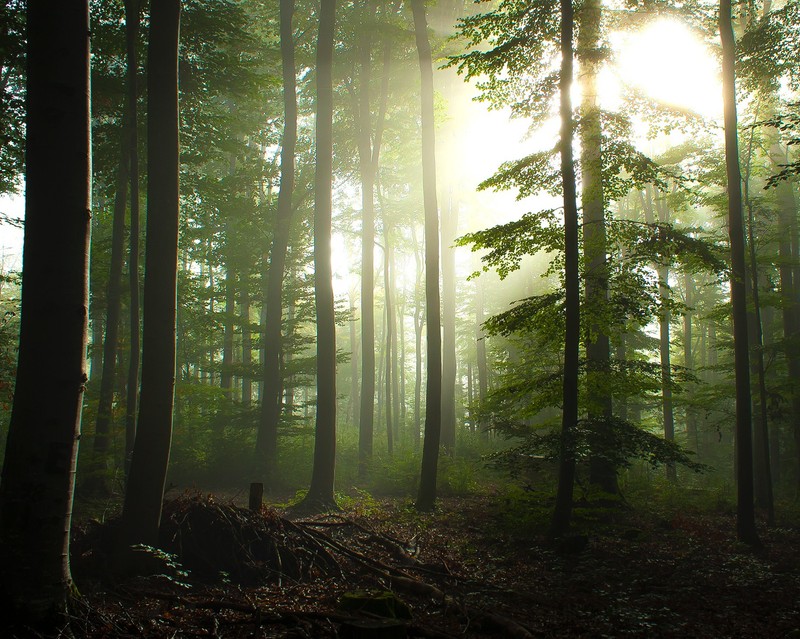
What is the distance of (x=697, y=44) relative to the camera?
39.9 feet

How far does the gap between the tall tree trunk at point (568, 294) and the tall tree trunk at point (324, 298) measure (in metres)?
5.64

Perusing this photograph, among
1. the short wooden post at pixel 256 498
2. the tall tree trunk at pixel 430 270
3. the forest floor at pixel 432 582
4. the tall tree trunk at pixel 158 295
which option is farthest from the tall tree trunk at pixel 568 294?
the tall tree trunk at pixel 158 295

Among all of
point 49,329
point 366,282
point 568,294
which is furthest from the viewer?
point 366,282

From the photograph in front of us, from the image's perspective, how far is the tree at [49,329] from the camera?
443cm

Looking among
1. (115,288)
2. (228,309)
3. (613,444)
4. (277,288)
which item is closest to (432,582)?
(613,444)

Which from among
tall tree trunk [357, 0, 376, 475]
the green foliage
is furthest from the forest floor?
tall tree trunk [357, 0, 376, 475]

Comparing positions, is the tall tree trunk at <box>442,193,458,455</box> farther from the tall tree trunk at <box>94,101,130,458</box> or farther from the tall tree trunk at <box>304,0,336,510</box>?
the tall tree trunk at <box>94,101,130,458</box>

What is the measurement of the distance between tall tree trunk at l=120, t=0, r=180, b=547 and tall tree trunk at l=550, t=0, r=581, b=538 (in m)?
5.89

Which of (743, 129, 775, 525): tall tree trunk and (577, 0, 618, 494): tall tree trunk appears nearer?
(577, 0, 618, 494): tall tree trunk

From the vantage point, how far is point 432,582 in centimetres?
682

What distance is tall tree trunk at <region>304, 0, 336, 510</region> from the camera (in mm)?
12156

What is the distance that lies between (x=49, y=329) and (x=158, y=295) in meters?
2.29

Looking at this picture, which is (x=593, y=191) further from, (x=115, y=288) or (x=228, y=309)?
(x=228, y=309)

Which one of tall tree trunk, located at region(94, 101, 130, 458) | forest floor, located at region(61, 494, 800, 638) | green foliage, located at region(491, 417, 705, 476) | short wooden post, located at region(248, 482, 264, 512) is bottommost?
forest floor, located at region(61, 494, 800, 638)
